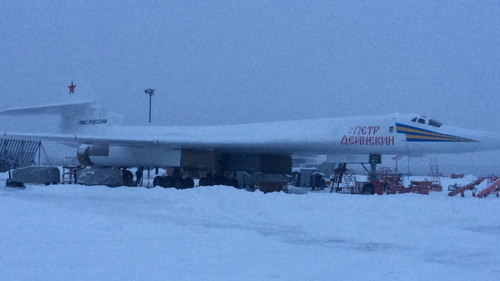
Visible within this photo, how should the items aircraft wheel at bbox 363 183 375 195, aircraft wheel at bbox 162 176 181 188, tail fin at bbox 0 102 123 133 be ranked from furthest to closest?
tail fin at bbox 0 102 123 133, aircraft wheel at bbox 162 176 181 188, aircraft wheel at bbox 363 183 375 195

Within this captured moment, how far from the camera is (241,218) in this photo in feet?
25.9

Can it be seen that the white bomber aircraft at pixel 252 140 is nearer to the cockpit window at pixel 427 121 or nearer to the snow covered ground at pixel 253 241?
the cockpit window at pixel 427 121

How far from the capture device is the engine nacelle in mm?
17812

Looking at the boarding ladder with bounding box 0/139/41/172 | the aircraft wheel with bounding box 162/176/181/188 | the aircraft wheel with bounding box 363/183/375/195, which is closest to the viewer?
the aircraft wheel with bounding box 363/183/375/195

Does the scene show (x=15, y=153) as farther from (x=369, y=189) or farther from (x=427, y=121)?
(x=427, y=121)

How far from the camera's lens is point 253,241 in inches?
223

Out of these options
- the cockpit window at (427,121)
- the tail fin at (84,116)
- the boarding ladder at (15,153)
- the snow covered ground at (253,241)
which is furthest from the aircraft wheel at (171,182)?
the boarding ladder at (15,153)

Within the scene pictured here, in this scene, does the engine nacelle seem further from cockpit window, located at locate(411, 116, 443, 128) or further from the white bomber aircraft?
cockpit window, located at locate(411, 116, 443, 128)

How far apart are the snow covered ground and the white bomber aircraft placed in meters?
3.87

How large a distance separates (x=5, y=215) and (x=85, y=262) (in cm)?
379

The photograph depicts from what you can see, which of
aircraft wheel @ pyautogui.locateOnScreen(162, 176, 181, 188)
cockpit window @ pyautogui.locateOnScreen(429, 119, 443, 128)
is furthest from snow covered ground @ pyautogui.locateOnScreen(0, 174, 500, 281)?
aircraft wheel @ pyautogui.locateOnScreen(162, 176, 181, 188)

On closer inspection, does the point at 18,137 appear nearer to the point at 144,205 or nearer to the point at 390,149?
the point at 144,205

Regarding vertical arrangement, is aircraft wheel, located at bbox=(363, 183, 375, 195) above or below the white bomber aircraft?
below

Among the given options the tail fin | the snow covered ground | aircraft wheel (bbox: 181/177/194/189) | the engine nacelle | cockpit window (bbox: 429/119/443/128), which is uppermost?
the tail fin
